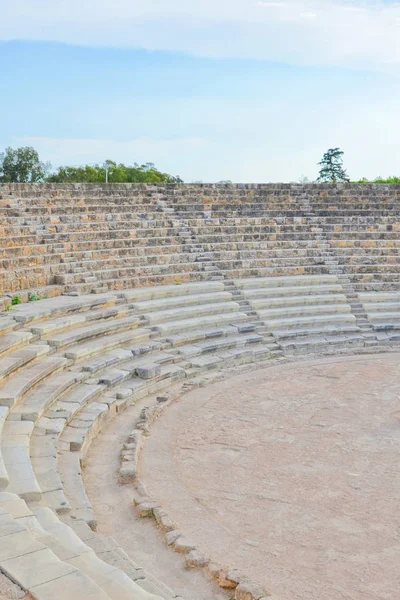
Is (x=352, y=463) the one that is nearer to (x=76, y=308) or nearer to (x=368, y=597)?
(x=368, y=597)

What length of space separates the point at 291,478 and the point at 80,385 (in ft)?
13.2

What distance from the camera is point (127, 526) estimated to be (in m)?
7.60

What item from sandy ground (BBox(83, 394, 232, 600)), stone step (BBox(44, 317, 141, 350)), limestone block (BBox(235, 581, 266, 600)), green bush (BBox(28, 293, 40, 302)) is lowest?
sandy ground (BBox(83, 394, 232, 600))

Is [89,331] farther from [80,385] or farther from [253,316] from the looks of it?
[253,316]

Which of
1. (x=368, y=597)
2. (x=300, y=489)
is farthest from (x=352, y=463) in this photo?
(x=368, y=597)

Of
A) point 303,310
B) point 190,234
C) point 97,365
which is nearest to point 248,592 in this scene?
point 97,365

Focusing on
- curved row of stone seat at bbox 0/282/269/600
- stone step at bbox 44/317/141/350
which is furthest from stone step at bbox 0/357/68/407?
stone step at bbox 44/317/141/350

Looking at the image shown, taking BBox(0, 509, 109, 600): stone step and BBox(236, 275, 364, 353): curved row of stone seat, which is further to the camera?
BBox(236, 275, 364, 353): curved row of stone seat

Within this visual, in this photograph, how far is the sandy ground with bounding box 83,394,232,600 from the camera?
6410 millimetres

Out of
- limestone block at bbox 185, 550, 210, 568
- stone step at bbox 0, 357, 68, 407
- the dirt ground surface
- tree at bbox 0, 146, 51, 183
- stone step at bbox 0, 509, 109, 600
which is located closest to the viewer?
stone step at bbox 0, 509, 109, 600

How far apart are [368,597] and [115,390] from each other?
20.4ft

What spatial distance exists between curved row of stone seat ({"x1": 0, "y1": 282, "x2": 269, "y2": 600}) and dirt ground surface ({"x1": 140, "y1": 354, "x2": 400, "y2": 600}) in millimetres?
1044

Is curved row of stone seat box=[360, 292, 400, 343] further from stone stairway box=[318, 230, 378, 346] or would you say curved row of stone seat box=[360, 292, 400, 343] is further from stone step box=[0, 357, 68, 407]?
stone step box=[0, 357, 68, 407]

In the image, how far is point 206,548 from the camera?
711 centimetres
